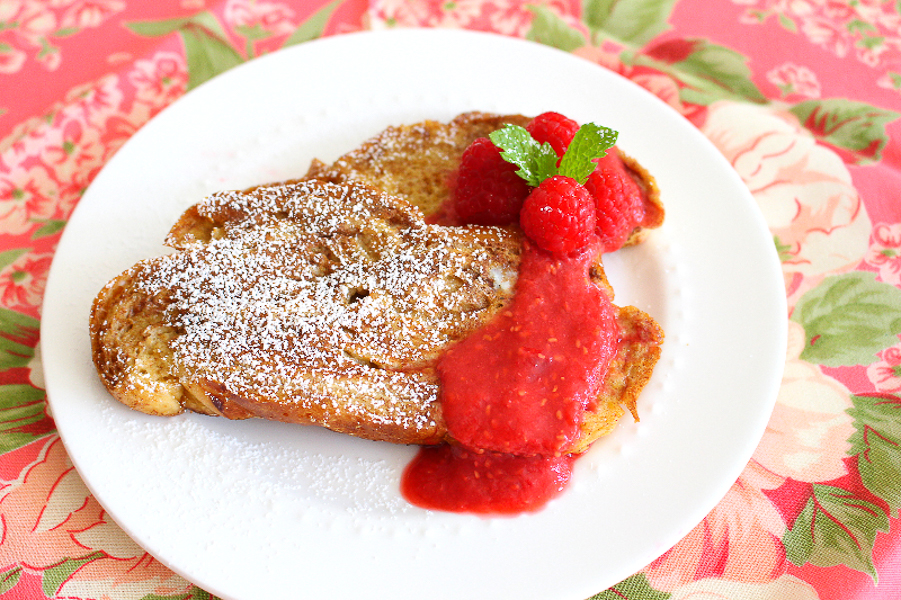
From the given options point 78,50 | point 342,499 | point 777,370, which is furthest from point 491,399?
point 78,50

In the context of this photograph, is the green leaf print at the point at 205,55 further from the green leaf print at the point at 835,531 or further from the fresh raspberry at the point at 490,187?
the green leaf print at the point at 835,531

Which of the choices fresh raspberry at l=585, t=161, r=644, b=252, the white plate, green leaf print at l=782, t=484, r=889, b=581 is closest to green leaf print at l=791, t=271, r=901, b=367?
the white plate

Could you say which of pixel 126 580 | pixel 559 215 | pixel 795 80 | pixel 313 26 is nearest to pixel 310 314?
pixel 559 215

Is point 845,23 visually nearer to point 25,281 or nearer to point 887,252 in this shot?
point 887,252

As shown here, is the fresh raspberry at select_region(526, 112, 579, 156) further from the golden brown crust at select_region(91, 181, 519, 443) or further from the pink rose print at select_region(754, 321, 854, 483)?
the pink rose print at select_region(754, 321, 854, 483)

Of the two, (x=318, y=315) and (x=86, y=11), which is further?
(x=86, y=11)

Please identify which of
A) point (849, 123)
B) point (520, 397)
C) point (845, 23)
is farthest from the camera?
point (845, 23)

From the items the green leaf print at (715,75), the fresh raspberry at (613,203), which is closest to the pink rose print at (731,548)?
the fresh raspberry at (613,203)
